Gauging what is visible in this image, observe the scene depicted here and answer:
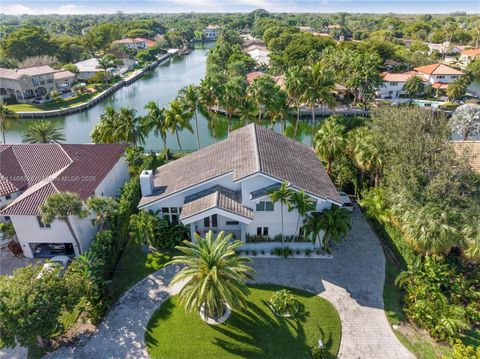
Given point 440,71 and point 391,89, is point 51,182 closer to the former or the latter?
point 391,89

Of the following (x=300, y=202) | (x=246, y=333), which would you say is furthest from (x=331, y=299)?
(x=300, y=202)

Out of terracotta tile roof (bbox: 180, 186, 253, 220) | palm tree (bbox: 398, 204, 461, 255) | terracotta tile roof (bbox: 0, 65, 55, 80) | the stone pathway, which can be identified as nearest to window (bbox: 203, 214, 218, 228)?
terracotta tile roof (bbox: 180, 186, 253, 220)

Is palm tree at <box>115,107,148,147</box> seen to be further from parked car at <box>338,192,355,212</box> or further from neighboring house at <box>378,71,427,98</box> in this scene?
neighboring house at <box>378,71,427,98</box>

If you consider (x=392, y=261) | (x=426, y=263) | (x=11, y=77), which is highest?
(x=11, y=77)

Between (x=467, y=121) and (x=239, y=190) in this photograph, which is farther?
(x=467, y=121)

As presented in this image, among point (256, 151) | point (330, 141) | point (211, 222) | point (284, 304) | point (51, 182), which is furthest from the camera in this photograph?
point (330, 141)

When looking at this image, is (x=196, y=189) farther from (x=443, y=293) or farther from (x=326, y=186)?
(x=443, y=293)

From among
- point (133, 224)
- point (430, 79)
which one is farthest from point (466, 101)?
point (133, 224)
